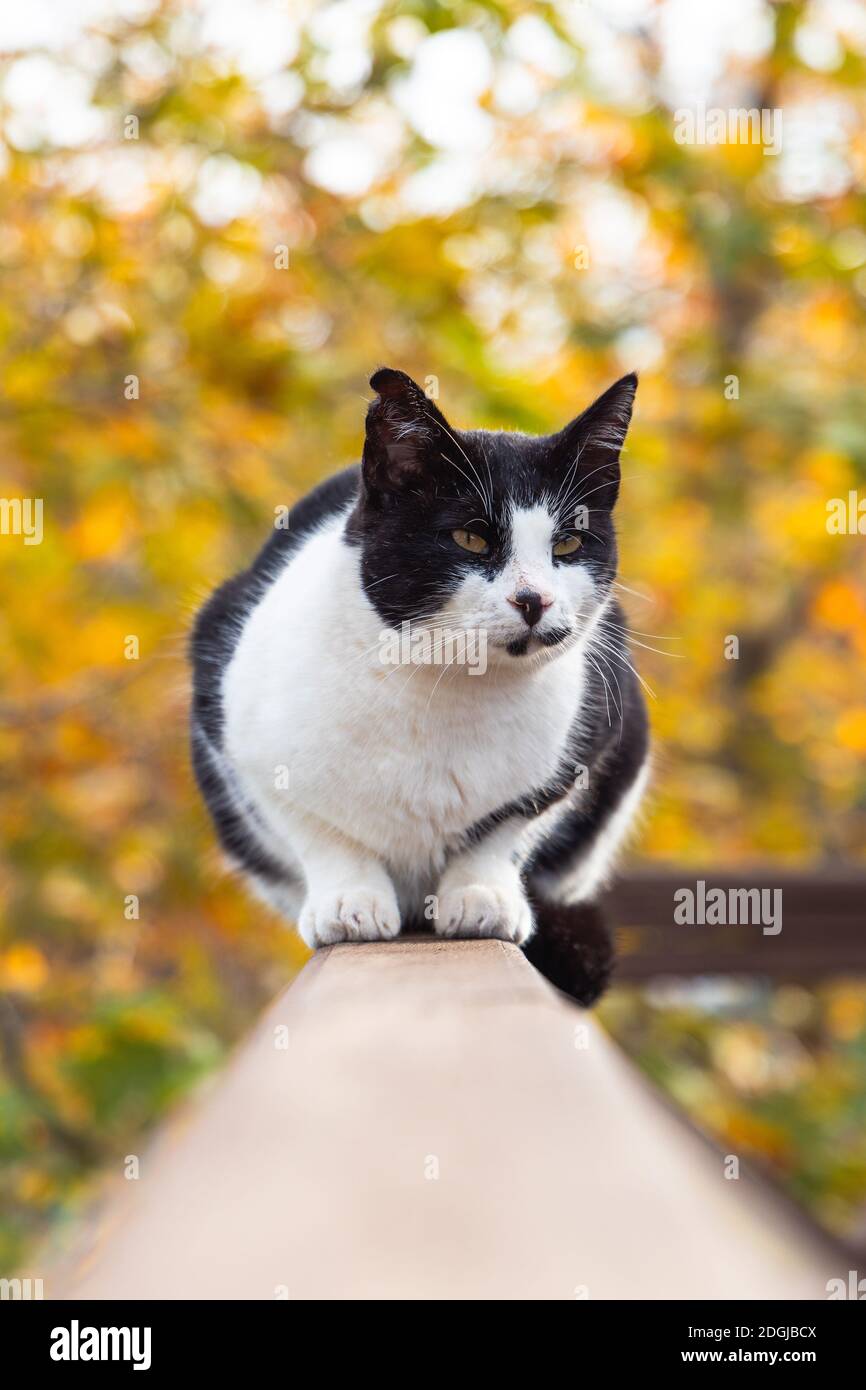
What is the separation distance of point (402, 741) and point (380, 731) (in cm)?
3

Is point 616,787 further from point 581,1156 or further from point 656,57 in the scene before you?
point 656,57

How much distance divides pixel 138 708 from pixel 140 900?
20.2 inches

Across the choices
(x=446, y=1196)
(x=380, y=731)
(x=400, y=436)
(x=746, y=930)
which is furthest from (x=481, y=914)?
(x=746, y=930)

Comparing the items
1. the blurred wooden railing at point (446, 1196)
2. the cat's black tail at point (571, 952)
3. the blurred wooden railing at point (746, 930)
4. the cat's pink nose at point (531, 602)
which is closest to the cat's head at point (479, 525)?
the cat's pink nose at point (531, 602)

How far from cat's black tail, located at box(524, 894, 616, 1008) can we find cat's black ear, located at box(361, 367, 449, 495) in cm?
65

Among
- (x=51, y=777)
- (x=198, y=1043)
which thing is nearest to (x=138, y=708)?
(x=51, y=777)

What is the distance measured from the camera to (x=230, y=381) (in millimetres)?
3047

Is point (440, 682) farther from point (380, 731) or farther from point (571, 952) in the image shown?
point (571, 952)

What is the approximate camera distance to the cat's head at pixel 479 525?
1688mm

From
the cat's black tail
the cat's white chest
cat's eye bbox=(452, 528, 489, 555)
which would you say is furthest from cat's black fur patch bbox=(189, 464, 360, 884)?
the cat's black tail

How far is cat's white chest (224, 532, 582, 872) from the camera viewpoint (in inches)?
69.6

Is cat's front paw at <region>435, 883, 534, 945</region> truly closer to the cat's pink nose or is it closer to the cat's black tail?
the cat's black tail
